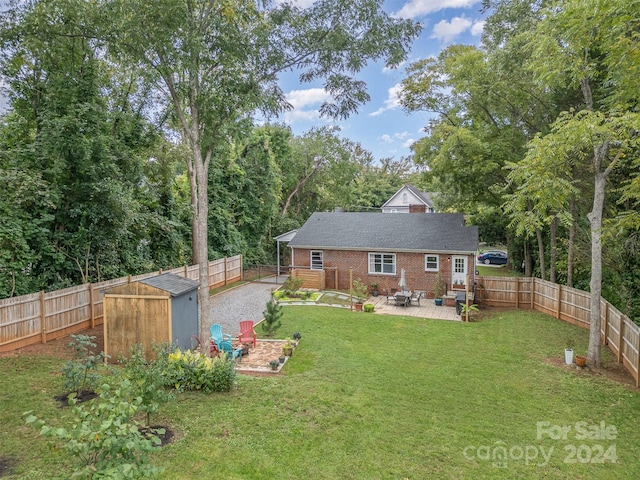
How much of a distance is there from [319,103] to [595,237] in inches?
325

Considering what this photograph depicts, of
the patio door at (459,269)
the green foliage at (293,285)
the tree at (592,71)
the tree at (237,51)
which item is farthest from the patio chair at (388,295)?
the tree at (237,51)

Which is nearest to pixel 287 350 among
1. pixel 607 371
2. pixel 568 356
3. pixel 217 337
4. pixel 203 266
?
pixel 217 337

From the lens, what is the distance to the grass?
18.1 feet

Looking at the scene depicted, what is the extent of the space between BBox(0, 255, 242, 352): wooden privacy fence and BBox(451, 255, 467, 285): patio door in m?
14.2

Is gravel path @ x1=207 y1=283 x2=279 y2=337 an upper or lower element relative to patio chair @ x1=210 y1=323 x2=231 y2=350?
lower

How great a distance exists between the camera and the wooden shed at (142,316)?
946 centimetres

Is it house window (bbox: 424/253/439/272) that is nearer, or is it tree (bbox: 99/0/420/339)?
tree (bbox: 99/0/420/339)

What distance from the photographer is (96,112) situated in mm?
12320

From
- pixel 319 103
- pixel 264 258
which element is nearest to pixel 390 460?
pixel 319 103

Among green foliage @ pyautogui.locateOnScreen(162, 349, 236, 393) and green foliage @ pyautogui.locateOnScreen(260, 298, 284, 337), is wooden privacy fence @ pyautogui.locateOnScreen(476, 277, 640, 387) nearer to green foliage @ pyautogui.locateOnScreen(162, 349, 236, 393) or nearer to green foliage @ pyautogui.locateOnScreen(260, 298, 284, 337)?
green foliage @ pyautogui.locateOnScreen(162, 349, 236, 393)

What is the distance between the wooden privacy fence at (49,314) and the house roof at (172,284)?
3.48 meters

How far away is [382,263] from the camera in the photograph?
64.6 feet

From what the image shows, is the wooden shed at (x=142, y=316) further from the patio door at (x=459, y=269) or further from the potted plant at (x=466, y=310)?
the patio door at (x=459, y=269)

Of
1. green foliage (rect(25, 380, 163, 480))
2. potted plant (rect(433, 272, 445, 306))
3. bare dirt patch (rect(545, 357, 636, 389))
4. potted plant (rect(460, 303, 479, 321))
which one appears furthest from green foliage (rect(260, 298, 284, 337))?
potted plant (rect(433, 272, 445, 306))
